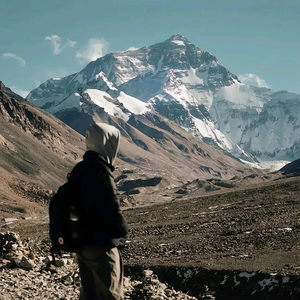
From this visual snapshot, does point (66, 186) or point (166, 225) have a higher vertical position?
point (66, 186)

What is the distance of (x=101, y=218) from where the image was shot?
698cm

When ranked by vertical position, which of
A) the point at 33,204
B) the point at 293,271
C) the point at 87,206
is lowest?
the point at 33,204

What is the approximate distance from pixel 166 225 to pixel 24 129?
132 meters

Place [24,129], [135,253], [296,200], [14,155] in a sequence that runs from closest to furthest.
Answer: [135,253]
[296,200]
[14,155]
[24,129]

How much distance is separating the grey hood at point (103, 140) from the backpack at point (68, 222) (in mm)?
680

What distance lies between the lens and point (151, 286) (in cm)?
1480

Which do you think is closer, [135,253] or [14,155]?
[135,253]

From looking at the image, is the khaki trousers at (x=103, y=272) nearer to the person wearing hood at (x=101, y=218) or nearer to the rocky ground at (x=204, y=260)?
the person wearing hood at (x=101, y=218)

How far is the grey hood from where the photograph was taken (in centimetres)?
742

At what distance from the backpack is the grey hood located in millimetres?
680

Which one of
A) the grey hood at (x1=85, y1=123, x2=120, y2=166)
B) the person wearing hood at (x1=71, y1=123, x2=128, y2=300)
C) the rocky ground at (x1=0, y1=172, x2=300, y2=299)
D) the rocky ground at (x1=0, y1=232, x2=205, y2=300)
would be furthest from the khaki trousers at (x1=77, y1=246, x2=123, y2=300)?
the rocky ground at (x1=0, y1=172, x2=300, y2=299)

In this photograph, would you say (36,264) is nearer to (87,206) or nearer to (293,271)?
(293,271)

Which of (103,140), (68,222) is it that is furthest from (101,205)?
(103,140)

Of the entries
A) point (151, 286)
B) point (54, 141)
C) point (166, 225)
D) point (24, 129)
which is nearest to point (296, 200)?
point (166, 225)
